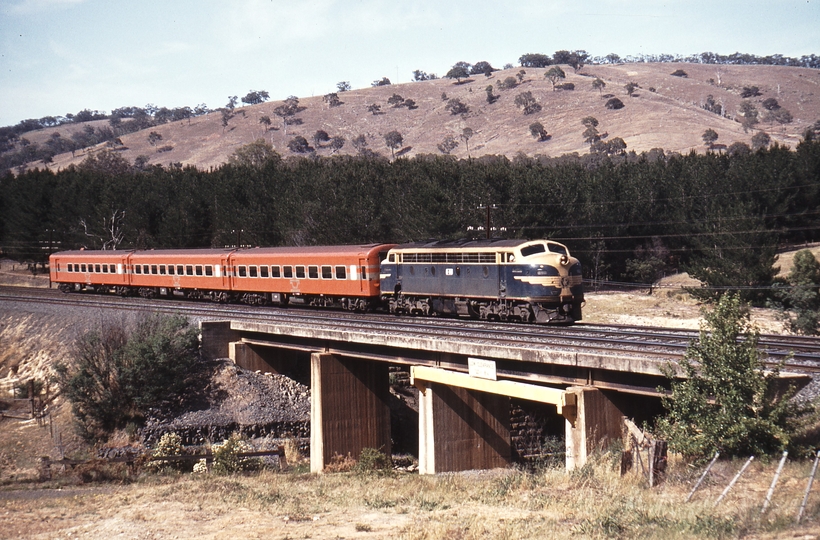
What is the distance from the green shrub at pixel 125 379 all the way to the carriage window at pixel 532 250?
1579cm

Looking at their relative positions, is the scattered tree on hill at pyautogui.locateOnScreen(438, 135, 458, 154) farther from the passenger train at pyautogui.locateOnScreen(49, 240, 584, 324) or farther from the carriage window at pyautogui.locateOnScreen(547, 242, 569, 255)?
the carriage window at pyautogui.locateOnScreen(547, 242, 569, 255)

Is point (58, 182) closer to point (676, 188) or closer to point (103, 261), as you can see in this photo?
point (103, 261)

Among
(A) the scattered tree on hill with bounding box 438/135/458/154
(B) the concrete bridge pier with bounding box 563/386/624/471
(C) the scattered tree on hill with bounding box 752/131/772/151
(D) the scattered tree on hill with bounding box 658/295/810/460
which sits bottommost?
(B) the concrete bridge pier with bounding box 563/386/624/471

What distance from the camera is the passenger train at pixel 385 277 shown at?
29281 mm

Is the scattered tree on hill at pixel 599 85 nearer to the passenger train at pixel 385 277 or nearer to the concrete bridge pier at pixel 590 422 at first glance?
the passenger train at pixel 385 277

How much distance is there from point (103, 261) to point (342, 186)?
2189cm

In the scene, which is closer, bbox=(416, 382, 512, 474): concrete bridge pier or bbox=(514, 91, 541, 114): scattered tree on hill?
bbox=(416, 382, 512, 474): concrete bridge pier

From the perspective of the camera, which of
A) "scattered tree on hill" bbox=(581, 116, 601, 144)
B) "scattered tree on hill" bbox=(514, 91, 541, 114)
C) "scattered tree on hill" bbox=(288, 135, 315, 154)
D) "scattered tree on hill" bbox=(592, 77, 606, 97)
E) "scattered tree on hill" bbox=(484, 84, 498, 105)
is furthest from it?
"scattered tree on hill" bbox=(484, 84, 498, 105)

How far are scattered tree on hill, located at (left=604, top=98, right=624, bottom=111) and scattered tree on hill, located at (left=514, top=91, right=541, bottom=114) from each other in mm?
15866

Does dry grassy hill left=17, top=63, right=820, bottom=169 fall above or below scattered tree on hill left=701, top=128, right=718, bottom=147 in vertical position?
above

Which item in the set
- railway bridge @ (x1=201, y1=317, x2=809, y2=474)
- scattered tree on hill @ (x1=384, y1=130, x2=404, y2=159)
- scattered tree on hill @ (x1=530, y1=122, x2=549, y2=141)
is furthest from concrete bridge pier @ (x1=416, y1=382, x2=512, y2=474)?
scattered tree on hill @ (x1=384, y1=130, x2=404, y2=159)

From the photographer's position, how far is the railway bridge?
20234 mm

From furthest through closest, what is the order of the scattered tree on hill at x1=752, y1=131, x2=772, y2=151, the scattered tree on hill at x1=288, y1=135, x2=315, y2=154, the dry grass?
1. the scattered tree on hill at x1=288, y1=135, x2=315, y2=154
2. the scattered tree on hill at x1=752, y1=131, x2=772, y2=151
3. the dry grass

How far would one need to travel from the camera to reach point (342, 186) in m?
69.3
